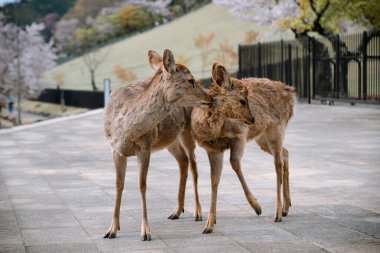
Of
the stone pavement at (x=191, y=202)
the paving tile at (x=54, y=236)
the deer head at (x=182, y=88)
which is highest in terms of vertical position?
the deer head at (x=182, y=88)

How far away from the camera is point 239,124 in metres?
9.00

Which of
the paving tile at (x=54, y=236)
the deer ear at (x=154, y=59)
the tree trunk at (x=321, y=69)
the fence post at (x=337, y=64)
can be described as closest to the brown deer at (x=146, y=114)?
the deer ear at (x=154, y=59)

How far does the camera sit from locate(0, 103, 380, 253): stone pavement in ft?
27.0

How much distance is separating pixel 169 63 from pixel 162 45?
86.8m

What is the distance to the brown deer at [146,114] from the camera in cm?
840

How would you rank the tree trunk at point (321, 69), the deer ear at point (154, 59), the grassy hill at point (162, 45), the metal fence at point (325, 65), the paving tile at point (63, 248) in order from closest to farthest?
the paving tile at point (63, 248) → the deer ear at point (154, 59) → the metal fence at point (325, 65) → the tree trunk at point (321, 69) → the grassy hill at point (162, 45)

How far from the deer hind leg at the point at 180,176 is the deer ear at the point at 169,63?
5.03 feet

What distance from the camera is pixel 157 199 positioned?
11.1 m

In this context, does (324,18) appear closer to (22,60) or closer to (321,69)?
(321,69)

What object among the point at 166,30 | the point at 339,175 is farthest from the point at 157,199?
the point at 166,30

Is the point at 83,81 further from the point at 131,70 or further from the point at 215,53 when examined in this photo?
the point at 215,53

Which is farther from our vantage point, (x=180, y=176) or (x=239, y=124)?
(x=180, y=176)

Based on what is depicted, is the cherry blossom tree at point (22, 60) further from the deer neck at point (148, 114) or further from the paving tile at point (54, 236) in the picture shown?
the deer neck at point (148, 114)

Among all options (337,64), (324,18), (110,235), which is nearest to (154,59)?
(110,235)
